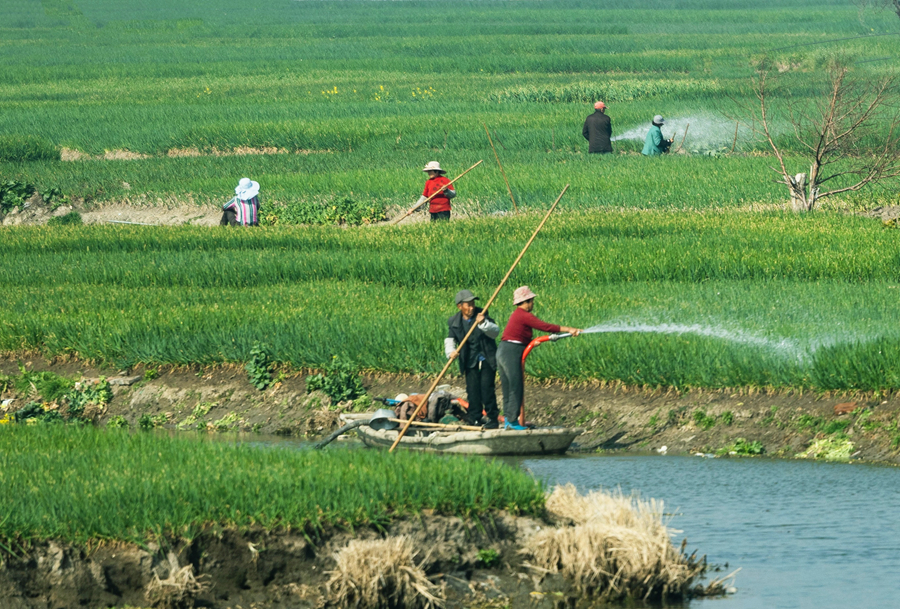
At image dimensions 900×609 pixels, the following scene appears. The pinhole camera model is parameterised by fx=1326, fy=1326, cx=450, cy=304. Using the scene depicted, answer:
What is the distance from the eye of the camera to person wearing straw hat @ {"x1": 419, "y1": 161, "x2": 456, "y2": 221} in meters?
23.5

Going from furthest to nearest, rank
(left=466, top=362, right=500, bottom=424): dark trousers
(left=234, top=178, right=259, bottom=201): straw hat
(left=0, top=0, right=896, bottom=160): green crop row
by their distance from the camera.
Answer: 1. (left=0, top=0, right=896, bottom=160): green crop row
2. (left=234, top=178, right=259, bottom=201): straw hat
3. (left=466, top=362, right=500, bottom=424): dark trousers

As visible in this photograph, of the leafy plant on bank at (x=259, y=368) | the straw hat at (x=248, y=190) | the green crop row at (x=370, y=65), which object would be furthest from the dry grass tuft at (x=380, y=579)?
the green crop row at (x=370, y=65)

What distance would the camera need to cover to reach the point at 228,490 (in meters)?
9.61

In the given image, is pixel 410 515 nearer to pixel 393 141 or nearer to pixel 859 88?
pixel 393 141

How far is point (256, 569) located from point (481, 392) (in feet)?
15.4

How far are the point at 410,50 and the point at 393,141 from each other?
3383cm

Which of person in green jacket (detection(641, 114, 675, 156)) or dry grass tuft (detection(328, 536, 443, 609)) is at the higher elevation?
person in green jacket (detection(641, 114, 675, 156))

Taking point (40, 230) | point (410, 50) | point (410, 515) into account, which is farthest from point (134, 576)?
point (410, 50)

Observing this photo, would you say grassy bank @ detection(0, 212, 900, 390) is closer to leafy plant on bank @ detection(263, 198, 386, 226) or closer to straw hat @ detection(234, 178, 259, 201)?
straw hat @ detection(234, 178, 259, 201)

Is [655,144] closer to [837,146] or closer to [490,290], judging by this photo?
[837,146]

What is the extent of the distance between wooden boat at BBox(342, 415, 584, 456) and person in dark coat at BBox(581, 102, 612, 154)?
20182mm

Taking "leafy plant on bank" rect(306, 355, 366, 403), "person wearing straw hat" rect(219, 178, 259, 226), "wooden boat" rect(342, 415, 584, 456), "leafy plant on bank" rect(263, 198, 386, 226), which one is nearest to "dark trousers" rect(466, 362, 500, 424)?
"wooden boat" rect(342, 415, 584, 456)

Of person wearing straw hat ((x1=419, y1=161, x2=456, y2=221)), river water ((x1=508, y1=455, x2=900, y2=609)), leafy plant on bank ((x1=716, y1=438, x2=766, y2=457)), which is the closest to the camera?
river water ((x1=508, y1=455, x2=900, y2=609))

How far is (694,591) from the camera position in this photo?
30.8ft
